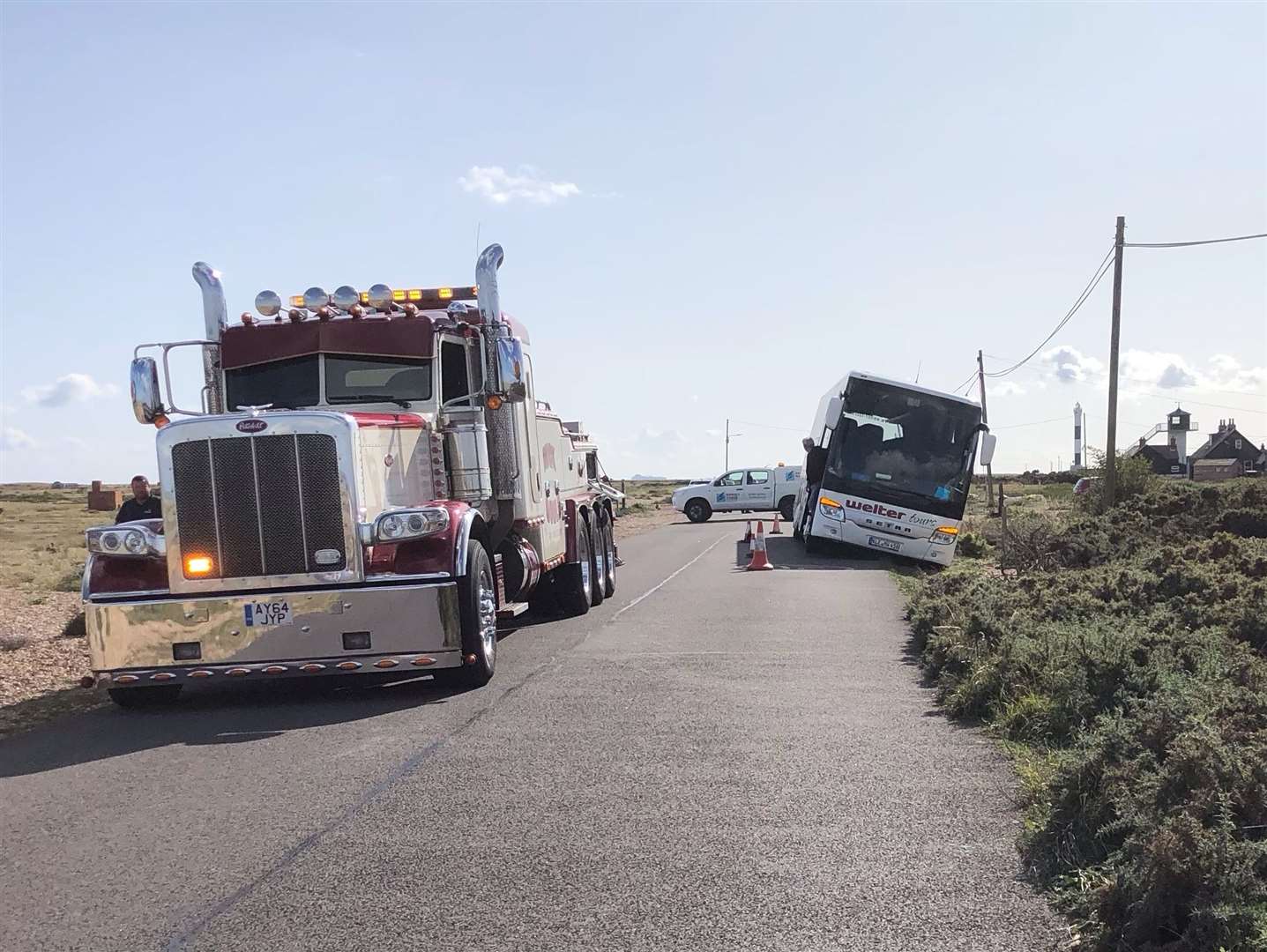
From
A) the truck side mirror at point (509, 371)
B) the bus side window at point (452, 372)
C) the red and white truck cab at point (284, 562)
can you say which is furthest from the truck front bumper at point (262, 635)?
the bus side window at point (452, 372)

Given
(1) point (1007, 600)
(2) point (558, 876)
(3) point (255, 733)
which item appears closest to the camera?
(2) point (558, 876)

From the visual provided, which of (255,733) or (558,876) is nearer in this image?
(558,876)

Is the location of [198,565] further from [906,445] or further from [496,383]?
[906,445]

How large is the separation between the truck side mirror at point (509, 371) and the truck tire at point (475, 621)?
1.44m

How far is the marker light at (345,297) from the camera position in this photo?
11.2 metres

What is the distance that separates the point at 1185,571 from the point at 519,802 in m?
8.83

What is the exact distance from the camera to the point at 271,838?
5.93 meters

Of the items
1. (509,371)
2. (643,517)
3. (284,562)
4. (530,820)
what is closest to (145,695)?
(284,562)

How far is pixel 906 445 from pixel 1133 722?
57.7 ft

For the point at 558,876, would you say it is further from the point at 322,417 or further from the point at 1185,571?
the point at 1185,571

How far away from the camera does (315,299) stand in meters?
11.4

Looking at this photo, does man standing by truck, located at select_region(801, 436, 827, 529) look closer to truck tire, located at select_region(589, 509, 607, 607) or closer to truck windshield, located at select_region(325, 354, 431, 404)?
truck tire, located at select_region(589, 509, 607, 607)

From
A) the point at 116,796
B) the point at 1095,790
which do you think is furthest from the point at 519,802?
the point at 1095,790

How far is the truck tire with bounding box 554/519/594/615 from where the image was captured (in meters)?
15.5
